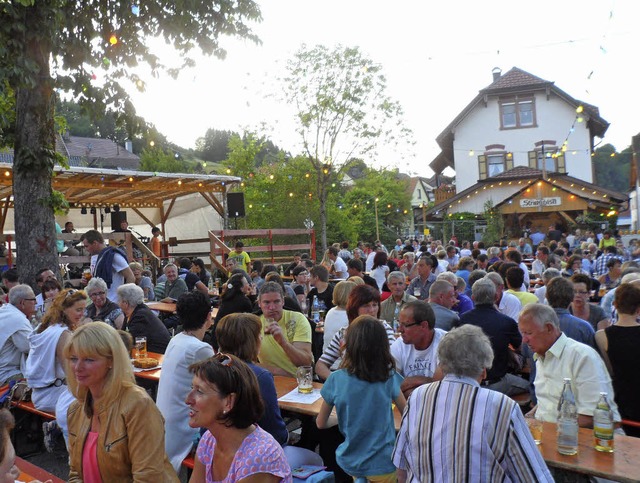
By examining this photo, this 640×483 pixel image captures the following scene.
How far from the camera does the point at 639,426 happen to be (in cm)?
352

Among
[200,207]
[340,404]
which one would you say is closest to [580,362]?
[340,404]

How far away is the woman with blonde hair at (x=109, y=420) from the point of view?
2611 millimetres

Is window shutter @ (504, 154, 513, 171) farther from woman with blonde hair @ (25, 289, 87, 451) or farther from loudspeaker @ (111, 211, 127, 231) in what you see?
woman with blonde hair @ (25, 289, 87, 451)

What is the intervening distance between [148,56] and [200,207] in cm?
1231

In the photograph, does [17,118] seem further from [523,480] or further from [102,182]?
[102,182]

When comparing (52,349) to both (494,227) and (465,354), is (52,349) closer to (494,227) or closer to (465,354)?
(465,354)

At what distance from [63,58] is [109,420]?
21.6 feet

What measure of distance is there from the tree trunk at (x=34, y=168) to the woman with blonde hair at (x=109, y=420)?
5320mm

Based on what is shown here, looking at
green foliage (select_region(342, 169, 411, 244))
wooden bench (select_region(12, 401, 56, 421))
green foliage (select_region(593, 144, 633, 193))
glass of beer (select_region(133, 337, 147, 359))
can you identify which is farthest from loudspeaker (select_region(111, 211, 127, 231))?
green foliage (select_region(593, 144, 633, 193))

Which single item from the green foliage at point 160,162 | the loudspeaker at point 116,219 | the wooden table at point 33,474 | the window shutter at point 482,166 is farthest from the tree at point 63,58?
the green foliage at point 160,162

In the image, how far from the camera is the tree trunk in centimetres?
732

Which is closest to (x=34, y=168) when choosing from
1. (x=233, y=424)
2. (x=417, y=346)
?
(x=417, y=346)

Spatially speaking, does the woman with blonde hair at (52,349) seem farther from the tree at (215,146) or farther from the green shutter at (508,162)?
the tree at (215,146)

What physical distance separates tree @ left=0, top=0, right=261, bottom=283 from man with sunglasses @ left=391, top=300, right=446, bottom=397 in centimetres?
530
